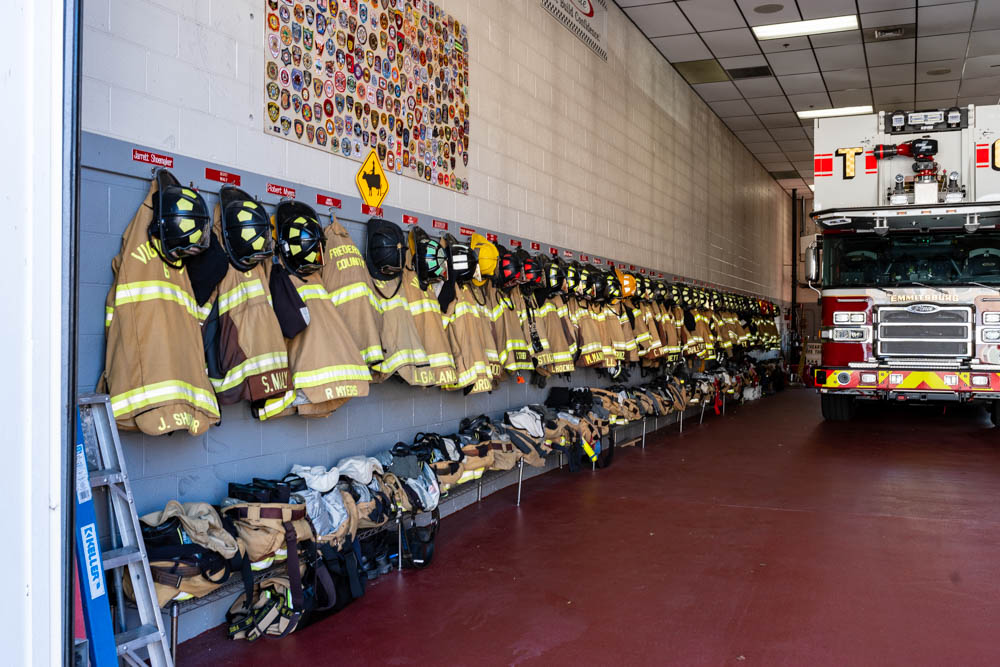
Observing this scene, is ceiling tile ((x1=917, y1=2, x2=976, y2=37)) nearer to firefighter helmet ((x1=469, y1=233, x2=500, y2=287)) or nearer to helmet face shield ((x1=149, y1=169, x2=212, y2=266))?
firefighter helmet ((x1=469, y1=233, x2=500, y2=287))

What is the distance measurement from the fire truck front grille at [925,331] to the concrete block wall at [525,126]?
9.37 ft

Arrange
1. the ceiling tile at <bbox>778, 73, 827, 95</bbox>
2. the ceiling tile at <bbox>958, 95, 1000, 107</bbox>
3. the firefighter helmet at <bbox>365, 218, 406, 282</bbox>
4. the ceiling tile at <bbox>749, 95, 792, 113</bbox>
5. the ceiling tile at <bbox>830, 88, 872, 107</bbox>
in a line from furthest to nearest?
the ceiling tile at <bbox>749, 95, 792, 113</bbox>, the ceiling tile at <bbox>958, 95, 1000, 107</bbox>, the ceiling tile at <bbox>830, 88, 872, 107</bbox>, the ceiling tile at <bbox>778, 73, 827, 95</bbox>, the firefighter helmet at <bbox>365, 218, 406, 282</bbox>

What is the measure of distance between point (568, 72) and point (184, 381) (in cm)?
564

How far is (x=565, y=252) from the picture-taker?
7.65 meters

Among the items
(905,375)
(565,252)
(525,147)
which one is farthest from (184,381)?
(905,375)

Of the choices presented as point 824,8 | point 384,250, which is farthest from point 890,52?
point 384,250

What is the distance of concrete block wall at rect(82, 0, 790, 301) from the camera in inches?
133

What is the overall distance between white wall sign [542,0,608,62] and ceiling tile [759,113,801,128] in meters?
6.25

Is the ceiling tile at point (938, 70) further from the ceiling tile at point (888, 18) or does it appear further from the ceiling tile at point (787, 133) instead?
the ceiling tile at point (787, 133)

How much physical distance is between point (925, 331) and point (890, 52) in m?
3.95

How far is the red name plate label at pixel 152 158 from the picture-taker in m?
A: 3.28

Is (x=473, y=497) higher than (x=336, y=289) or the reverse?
the reverse

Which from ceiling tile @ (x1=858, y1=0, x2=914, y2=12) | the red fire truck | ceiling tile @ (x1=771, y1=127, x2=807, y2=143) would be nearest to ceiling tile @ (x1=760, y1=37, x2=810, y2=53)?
ceiling tile @ (x1=858, y1=0, x2=914, y2=12)

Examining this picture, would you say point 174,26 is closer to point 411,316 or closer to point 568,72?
point 411,316
